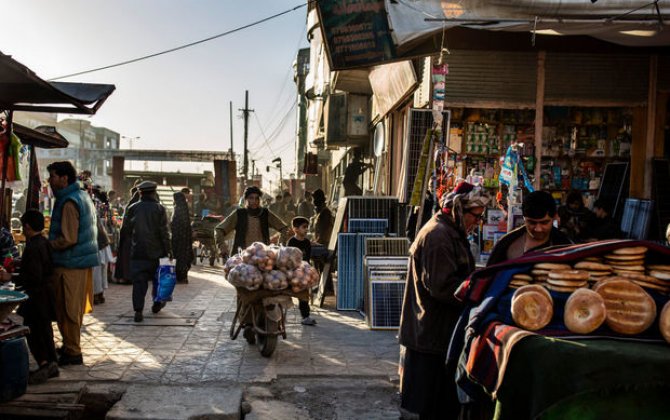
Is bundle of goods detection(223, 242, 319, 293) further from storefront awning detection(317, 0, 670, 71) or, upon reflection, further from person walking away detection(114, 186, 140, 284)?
person walking away detection(114, 186, 140, 284)

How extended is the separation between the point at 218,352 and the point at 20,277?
2241 mm

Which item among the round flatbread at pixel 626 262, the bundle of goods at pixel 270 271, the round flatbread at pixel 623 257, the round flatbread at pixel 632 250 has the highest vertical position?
the round flatbread at pixel 632 250

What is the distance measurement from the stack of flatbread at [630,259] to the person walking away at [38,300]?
4991 millimetres

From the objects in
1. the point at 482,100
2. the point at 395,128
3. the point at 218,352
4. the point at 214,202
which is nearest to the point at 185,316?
the point at 218,352

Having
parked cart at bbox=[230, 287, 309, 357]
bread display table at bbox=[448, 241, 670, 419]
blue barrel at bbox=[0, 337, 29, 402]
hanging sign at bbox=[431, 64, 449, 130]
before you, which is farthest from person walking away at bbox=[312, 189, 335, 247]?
bread display table at bbox=[448, 241, 670, 419]

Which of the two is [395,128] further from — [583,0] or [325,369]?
[325,369]

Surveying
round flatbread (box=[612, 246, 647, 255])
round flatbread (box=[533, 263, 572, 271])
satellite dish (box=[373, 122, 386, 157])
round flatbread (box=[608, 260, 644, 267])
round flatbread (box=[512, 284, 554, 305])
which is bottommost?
round flatbread (box=[512, 284, 554, 305])

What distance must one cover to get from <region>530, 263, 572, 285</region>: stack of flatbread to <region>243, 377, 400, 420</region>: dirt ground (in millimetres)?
2479

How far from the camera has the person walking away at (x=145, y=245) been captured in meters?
8.93

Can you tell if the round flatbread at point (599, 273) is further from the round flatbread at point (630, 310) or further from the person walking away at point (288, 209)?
the person walking away at point (288, 209)

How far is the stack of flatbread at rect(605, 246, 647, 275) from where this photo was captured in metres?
3.29

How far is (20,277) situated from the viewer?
601cm

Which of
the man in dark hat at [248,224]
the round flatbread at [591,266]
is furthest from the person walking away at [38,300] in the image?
the round flatbread at [591,266]

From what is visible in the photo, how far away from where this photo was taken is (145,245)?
8977 mm
